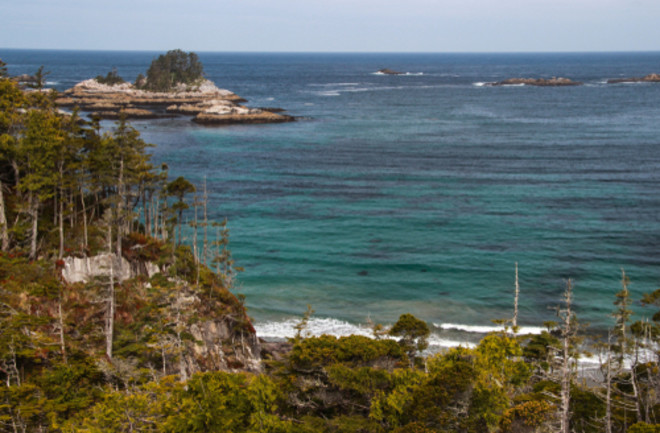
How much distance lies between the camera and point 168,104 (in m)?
157

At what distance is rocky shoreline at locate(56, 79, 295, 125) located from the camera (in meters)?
129

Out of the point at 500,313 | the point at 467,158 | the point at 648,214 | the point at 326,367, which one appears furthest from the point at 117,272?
the point at 467,158

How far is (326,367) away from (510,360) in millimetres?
9345

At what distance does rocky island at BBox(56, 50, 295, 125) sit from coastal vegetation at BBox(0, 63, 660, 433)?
85082mm

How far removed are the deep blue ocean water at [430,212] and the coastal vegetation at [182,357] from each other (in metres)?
→ 10.8

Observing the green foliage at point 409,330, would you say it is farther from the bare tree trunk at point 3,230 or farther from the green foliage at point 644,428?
the bare tree trunk at point 3,230

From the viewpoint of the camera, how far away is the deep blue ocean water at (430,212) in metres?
45.3

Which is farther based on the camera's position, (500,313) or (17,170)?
(500,313)

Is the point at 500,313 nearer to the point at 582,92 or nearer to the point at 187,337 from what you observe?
the point at 187,337

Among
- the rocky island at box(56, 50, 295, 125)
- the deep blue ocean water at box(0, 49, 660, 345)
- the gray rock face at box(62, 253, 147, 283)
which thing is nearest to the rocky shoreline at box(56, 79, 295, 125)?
the rocky island at box(56, 50, 295, 125)

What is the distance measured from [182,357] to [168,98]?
493 feet

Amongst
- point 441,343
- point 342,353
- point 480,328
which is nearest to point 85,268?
point 342,353

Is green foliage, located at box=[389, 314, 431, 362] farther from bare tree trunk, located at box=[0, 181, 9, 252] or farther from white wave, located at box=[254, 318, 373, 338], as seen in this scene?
bare tree trunk, located at box=[0, 181, 9, 252]

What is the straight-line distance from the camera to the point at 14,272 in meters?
30.8
